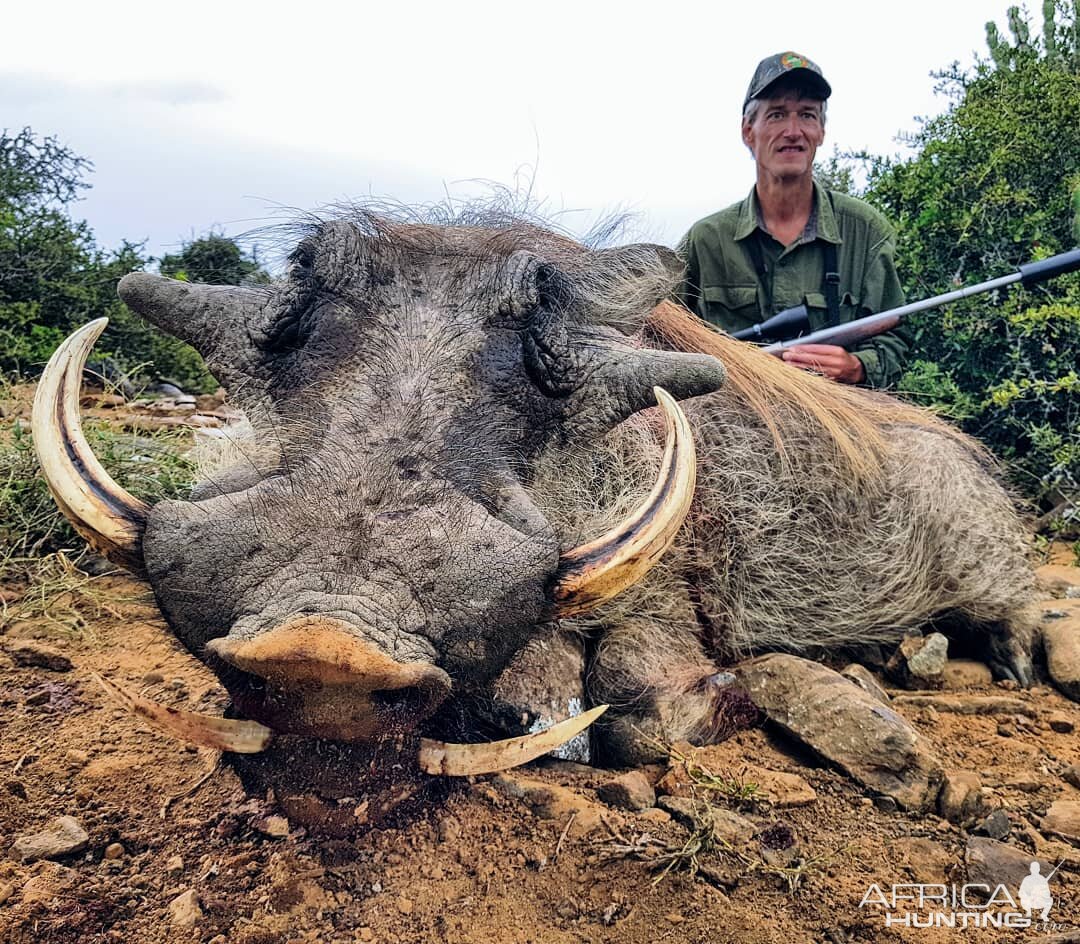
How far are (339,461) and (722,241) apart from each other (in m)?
3.48

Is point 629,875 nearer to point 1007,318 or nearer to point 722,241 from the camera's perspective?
point 722,241

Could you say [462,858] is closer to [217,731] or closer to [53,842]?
[217,731]

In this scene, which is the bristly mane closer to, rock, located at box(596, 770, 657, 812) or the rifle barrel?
the rifle barrel

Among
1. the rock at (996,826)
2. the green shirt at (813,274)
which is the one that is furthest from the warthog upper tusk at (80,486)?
the green shirt at (813,274)

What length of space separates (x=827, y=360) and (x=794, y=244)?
87 centimetres

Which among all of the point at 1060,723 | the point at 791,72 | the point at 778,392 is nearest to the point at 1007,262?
the point at 791,72

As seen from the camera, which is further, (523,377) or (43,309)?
(43,309)

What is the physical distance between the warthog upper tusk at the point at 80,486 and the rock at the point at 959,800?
169 cm

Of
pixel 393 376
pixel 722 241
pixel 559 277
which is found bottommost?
pixel 393 376

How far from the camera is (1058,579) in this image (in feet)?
12.6

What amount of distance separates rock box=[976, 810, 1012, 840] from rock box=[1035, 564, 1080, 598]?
196 centimetres

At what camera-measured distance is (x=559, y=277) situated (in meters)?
2.11

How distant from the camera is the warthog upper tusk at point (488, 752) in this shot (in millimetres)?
1432

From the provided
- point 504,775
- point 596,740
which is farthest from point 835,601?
point 504,775
